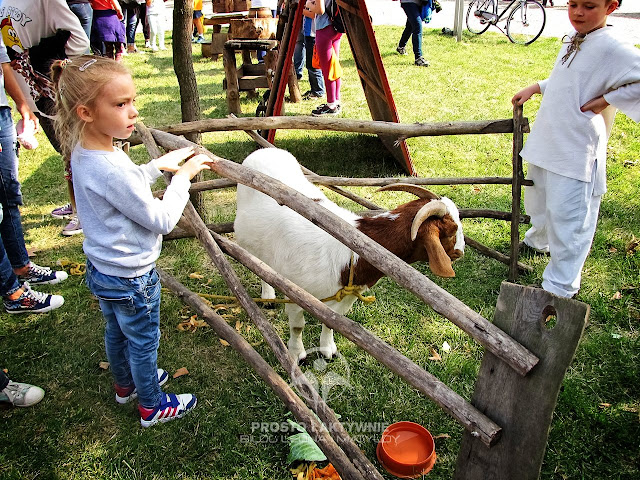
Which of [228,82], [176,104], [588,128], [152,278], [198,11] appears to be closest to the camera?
[152,278]

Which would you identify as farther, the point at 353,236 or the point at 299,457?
the point at 299,457

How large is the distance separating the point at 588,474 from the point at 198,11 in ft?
49.9

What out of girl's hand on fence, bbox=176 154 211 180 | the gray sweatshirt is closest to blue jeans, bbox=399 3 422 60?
girl's hand on fence, bbox=176 154 211 180

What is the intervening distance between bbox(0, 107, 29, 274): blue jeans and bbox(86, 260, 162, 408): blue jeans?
1738 mm

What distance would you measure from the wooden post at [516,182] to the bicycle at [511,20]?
1019cm

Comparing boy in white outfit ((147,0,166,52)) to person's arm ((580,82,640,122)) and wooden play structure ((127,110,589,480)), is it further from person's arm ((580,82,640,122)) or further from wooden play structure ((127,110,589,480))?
person's arm ((580,82,640,122))

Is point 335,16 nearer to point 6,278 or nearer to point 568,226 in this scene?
point 568,226

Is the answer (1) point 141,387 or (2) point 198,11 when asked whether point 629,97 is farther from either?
(2) point 198,11

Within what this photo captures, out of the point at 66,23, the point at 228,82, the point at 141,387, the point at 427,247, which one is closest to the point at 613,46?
the point at 427,247

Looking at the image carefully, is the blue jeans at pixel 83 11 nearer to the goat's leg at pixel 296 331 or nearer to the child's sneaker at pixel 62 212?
the child's sneaker at pixel 62 212

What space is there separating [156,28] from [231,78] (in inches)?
264

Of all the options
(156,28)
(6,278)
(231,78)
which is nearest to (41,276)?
(6,278)

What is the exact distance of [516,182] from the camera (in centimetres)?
393

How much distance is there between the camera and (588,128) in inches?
130
